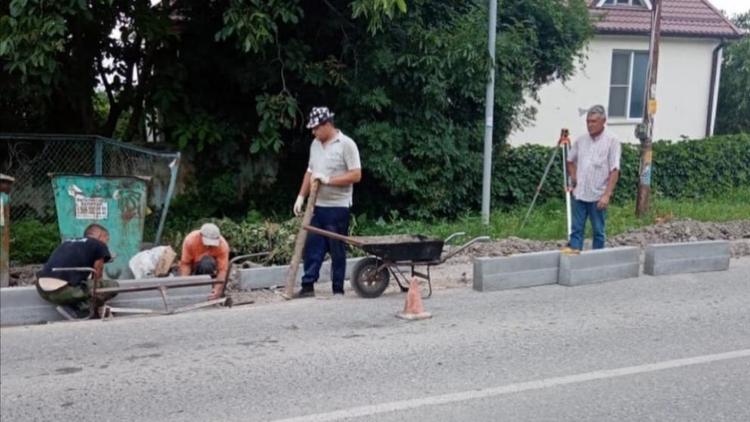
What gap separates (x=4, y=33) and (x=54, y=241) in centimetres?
262

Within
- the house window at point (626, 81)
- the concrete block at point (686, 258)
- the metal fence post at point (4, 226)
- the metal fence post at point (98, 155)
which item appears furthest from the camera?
the house window at point (626, 81)

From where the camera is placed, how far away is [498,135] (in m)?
13.2

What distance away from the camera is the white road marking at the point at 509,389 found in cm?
452

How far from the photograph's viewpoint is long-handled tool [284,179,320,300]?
7.12 metres

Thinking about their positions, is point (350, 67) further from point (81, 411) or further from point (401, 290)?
point (81, 411)

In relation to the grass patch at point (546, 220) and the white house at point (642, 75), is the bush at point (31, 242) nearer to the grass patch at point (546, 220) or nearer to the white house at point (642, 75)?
the grass patch at point (546, 220)

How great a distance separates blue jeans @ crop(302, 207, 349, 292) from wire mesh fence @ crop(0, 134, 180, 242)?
3491 millimetres

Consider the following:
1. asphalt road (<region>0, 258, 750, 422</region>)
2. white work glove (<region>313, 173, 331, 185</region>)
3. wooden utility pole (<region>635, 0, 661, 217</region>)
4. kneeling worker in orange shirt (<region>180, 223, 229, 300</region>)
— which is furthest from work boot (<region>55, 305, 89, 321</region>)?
wooden utility pole (<region>635, 0, 661, 217</region>)

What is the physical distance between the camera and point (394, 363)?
547 cm

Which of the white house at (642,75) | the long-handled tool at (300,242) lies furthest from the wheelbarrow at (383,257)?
the white house at (642,75)

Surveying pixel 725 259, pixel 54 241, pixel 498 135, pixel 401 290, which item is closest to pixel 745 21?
pixel 498 135

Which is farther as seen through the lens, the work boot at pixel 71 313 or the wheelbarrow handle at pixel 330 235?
the wheelbarrow handle at pixel 330 235

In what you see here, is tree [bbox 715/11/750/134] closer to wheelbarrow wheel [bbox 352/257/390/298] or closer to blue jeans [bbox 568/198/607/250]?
blue jeans [bbox 568/198/607/250]

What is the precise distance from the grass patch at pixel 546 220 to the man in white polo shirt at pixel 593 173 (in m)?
2.09
